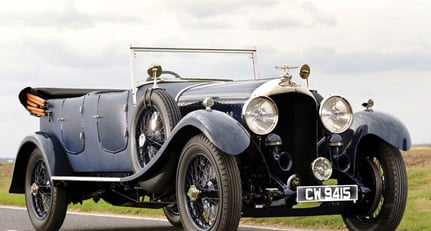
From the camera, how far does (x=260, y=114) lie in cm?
730

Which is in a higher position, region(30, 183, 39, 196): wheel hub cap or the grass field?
region(30, 183, 39, 196): wheel hub cap

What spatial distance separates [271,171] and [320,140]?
2.06 feet

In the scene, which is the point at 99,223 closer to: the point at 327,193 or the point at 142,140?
the point at 142,140

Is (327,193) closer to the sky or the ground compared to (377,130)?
closer to the ground

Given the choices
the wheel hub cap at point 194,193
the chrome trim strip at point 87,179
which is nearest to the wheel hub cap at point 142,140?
the chrome trim strip at point 87,179

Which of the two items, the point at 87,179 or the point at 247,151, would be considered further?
the point at 87,179

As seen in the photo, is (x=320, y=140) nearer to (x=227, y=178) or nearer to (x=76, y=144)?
(x=227, y=178)

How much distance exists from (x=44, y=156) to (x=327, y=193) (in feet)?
13.3

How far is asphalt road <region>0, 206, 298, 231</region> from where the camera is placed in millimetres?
10391

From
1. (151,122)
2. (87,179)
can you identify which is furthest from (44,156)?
(151,122)

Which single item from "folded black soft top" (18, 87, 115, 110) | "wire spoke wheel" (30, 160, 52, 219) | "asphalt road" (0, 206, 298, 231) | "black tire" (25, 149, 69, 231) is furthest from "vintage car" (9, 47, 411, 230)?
"folded black soft top" (18, 87, 115, 110)

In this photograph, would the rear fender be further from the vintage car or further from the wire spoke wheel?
the wire spoke wheel

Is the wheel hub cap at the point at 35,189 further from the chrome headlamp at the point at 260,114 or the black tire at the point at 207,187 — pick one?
the chrome headlamp at the point at 260,114

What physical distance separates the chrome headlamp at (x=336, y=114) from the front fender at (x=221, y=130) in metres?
0.95
